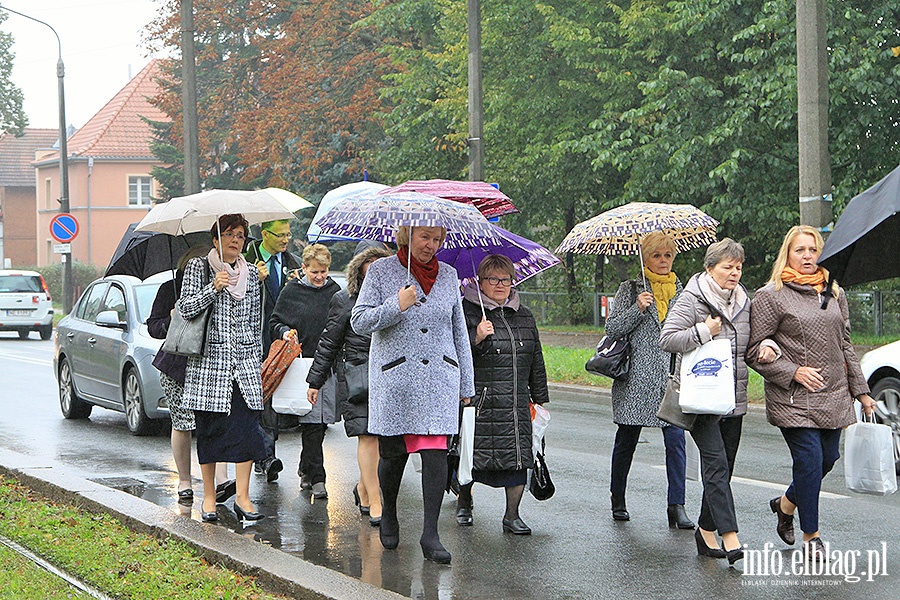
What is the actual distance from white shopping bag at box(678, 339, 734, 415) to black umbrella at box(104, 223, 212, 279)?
400 cm

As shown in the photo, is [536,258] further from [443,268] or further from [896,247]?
[896,247]

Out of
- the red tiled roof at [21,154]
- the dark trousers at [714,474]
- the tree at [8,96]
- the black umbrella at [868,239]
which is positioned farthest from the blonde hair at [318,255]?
the red tiled roof at [21,154]

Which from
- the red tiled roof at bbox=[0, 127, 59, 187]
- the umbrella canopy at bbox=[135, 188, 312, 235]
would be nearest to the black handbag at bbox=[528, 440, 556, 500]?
the umbrella canopy at bbox=[135, 188, 312, 235]

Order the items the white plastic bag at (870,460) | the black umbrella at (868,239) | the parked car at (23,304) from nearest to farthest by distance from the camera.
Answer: the black umbrella at (868,239)
the white plastic bag at (870,460)
the parked car at (23,304)

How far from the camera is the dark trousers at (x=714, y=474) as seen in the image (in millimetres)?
6906

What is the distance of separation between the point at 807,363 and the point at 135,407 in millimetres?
7952

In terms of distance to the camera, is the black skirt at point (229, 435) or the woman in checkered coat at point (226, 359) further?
the black skirt at point (229, 435)

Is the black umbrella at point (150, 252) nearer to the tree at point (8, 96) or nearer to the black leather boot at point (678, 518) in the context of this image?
the black leather boot at point (678, 518)

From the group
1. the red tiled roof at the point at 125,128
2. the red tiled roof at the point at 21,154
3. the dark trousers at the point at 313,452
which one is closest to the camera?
the dark trousers at the point at 313,452

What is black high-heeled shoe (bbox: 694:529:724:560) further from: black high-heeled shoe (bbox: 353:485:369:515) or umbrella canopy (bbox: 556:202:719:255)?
black high-heeled shoe (bbox: 353:485:369:515)

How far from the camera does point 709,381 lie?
22.5ft

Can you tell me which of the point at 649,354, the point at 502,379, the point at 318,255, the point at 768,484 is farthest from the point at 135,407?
the point at 649,354

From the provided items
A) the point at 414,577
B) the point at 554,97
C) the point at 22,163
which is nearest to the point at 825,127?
the point at 414,577

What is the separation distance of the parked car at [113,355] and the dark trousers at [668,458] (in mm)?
5361
